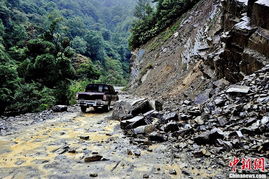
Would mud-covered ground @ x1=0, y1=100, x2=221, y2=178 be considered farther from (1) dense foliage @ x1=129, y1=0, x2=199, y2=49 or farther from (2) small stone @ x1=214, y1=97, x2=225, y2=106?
(1) dense foliage @ x1=129, y1=0, x2=199, y2=49

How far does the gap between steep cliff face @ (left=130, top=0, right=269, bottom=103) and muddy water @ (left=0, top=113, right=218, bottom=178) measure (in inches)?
192

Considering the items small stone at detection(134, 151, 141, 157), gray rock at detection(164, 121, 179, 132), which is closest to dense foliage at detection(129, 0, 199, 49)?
gray rock at detection(164, 121, 179, 132)

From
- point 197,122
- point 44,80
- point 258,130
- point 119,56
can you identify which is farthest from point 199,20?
point 119,56

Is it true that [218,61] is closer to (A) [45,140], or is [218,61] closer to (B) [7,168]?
(A) [45,140]

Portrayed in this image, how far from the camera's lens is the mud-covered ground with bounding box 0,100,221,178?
15.6 ft

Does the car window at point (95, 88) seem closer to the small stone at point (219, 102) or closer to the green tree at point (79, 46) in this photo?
the small stone at point (219, 102)

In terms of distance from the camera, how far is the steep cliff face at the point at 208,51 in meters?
9.11

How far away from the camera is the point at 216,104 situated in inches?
300

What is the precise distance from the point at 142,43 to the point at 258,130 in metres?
30.5

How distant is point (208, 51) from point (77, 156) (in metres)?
13.1

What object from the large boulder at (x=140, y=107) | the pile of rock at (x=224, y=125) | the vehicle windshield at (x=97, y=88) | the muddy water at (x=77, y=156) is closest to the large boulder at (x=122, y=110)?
the large boulder at (x=140, y=107)

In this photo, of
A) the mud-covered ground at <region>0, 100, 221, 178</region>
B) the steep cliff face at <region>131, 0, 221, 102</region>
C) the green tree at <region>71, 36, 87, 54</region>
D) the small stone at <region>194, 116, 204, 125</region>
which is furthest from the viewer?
the green tree at <region>71, 36, 87, 54</region>

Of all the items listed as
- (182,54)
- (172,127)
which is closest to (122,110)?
(172,127)

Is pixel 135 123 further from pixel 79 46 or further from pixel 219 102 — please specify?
pixel 79 46
